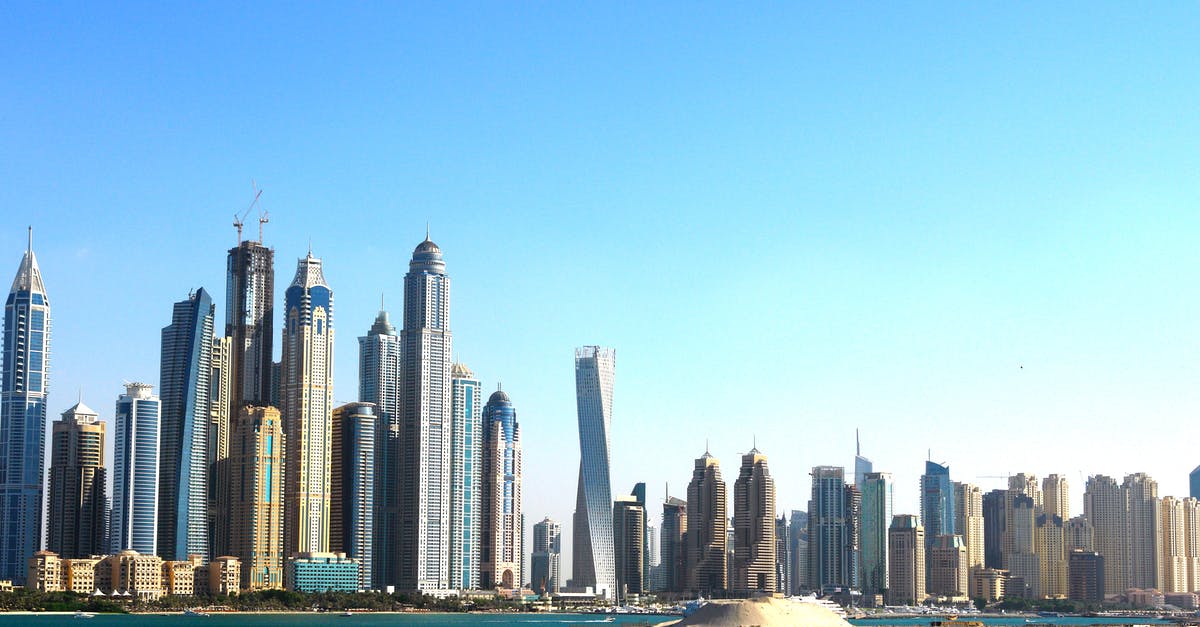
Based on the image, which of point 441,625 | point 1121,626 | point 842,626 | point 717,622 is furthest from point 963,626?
point 441,625

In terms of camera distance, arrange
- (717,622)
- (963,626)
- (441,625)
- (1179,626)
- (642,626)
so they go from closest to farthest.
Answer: (717,622) → (642,626) → (963,626) → (1179,626) → (441,625)

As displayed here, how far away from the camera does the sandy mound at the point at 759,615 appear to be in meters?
98.2

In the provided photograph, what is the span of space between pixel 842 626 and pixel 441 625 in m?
94.7

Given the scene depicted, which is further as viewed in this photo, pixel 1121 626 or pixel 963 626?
pixel 1121 626

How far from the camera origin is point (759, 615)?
98750mm

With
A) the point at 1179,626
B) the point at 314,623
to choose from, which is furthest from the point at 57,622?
the point at 1179,626

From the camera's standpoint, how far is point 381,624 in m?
192

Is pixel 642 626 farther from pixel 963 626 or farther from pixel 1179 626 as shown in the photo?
pixel 1179 626

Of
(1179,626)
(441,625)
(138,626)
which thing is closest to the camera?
(1179,626)

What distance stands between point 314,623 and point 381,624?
8770mm

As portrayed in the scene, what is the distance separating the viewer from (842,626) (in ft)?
336

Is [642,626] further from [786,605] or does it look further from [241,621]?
[241,621]

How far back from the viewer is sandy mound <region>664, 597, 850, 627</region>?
9825 cm

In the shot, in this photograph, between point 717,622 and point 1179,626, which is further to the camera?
point 1179,626
